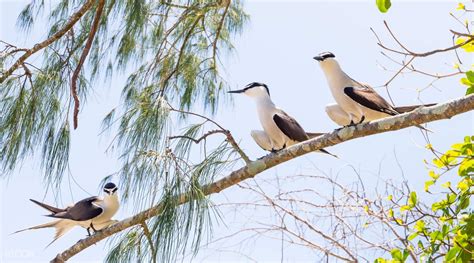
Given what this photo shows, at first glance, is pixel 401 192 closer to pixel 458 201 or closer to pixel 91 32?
pixel 458 201

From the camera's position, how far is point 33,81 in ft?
8.44

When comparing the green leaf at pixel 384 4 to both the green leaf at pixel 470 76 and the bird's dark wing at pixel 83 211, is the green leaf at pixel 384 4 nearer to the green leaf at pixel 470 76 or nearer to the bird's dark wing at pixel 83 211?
the green leaf at pixel 470 76

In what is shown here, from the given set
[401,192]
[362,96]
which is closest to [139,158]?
[362,96]

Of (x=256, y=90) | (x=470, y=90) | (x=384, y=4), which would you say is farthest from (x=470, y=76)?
(x=256, y=90)

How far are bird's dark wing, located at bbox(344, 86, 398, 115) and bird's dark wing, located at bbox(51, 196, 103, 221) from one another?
53.1 inches

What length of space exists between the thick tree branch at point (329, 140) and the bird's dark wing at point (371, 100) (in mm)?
361

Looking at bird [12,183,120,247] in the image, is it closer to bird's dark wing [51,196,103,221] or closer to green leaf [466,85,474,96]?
bird's dark wing [51,196,103,221]

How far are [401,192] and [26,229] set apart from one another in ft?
4.84

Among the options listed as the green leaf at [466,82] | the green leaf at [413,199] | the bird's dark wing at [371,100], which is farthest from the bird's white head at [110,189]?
the green leaf at [466,82]

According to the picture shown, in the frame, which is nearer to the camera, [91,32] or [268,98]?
[91,32]

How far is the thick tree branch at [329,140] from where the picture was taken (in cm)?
181

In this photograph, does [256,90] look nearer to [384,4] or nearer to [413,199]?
[413,199]

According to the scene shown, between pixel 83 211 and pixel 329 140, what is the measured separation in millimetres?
1599

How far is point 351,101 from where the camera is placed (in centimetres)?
242
